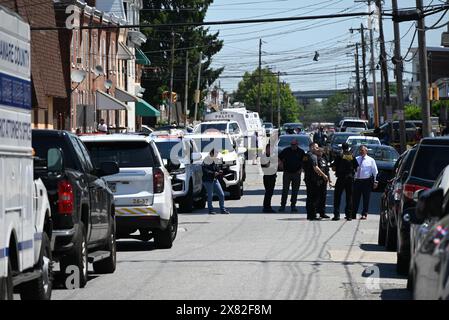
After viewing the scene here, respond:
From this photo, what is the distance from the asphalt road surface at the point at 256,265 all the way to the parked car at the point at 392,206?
0.30 meters

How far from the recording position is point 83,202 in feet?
48.9

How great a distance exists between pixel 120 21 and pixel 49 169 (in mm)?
56377

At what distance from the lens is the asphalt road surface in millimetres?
14383

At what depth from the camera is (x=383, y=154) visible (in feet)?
137

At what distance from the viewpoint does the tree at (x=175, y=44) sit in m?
95.1

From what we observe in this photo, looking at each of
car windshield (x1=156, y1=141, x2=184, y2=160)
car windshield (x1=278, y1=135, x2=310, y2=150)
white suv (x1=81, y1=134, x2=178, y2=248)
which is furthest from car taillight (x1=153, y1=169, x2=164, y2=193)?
car windshield (x1=278, y1=135, x2=310, y2=150)

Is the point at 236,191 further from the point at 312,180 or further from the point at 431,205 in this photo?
the point at 431,205

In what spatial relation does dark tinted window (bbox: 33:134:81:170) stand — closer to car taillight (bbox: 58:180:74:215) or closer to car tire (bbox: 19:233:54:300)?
car taillight (bbox: 58:180:74:215)

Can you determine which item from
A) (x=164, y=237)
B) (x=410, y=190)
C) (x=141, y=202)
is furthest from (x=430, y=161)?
(x=164, y=237)

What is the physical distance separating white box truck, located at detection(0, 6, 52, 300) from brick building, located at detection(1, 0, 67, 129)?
105 ft

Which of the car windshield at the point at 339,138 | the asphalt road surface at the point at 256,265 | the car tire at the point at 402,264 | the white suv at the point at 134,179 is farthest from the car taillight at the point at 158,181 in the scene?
the car windshield at the point at 339,138

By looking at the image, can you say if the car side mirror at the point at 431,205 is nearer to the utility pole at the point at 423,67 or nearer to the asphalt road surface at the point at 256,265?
the asphalt road surface at the point at 256,265
